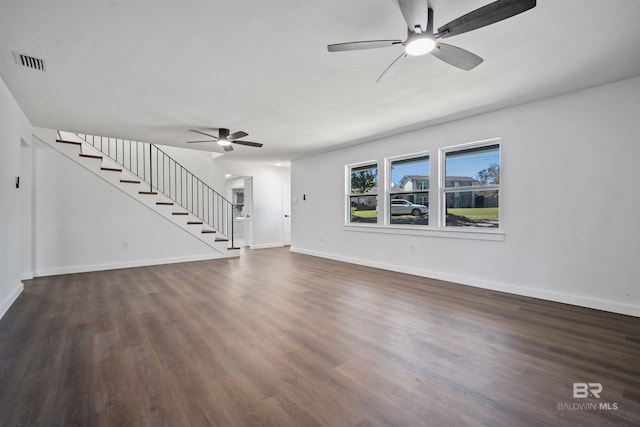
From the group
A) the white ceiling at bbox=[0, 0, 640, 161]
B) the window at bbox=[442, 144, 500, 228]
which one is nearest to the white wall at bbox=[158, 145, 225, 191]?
the white ceiling at bbox=[0, 0, 640, 161]

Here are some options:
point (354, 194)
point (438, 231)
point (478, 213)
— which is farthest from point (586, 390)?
point (354, 194)

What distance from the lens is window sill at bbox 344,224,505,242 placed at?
4.07 meters

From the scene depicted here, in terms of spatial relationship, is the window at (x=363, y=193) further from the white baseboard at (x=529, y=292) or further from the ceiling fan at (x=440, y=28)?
the ceiling fan at (x=440, y=28)

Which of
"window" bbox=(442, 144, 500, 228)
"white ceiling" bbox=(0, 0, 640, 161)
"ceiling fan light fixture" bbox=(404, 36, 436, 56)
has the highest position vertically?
"white ceiling" bbox=(0, 0, 640, 161)

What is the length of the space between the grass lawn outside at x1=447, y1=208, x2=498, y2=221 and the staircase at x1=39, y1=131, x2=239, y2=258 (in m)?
5.24

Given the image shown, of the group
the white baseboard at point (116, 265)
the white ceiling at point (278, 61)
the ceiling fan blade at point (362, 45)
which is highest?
the white ceiling at point (278, 61)

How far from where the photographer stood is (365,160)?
5.93 m

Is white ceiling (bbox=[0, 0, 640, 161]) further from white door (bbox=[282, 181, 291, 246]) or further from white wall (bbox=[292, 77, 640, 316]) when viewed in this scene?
white door (bbox=[282, 181, 291, 246])

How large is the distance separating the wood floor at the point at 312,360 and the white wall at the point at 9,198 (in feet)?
0.93

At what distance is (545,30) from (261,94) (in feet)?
9.09

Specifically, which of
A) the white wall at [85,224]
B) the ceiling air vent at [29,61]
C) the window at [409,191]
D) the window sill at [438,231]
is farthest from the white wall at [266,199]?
the ceiling air vent at [29,61]

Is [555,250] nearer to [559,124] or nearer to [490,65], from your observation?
[559,124]

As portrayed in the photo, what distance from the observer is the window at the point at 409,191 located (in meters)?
4.97

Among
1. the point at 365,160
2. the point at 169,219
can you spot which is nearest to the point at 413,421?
the point at 365,160
